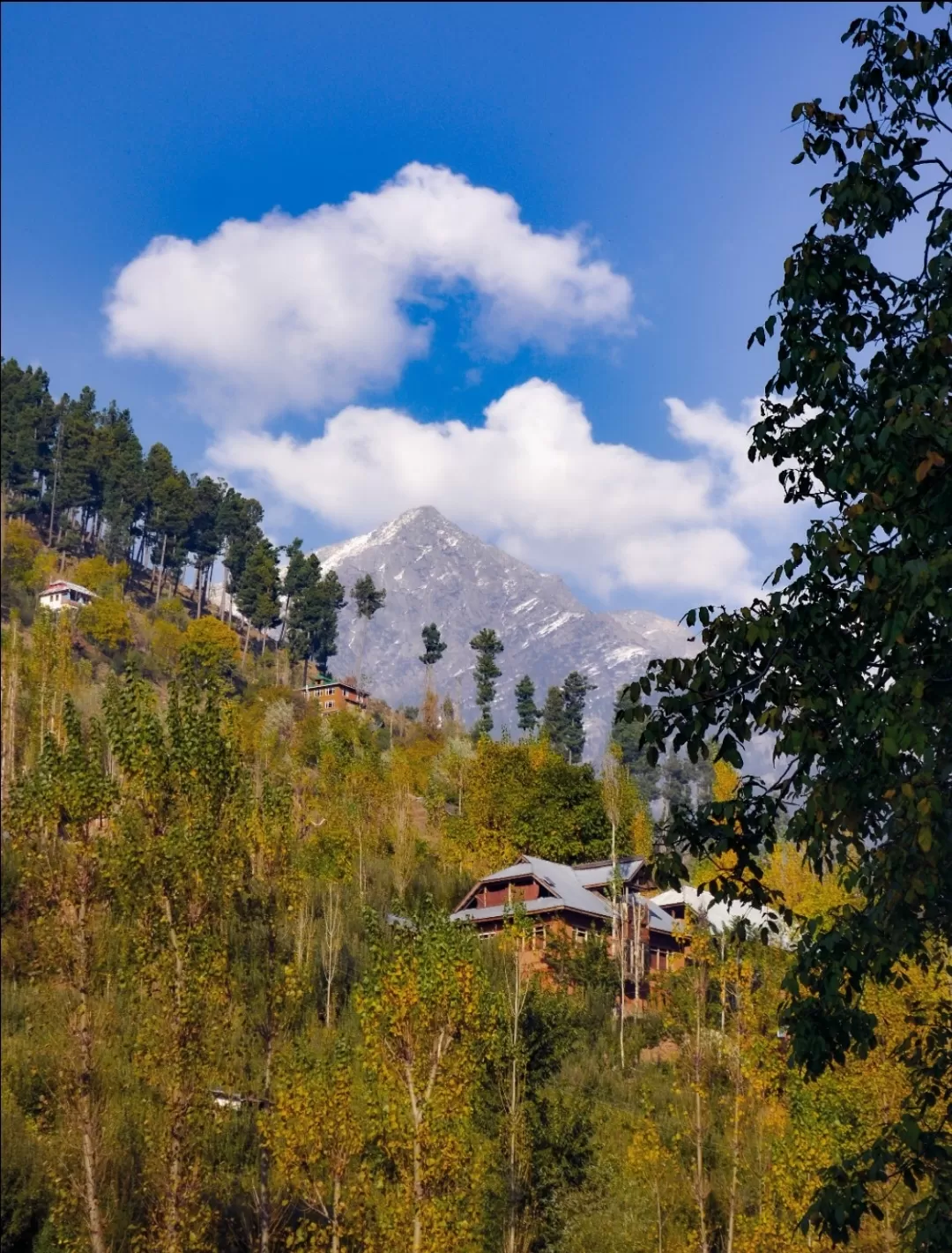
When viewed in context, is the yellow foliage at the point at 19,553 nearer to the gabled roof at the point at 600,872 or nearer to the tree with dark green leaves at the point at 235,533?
the tree with dark green leaves at the point at 235,533

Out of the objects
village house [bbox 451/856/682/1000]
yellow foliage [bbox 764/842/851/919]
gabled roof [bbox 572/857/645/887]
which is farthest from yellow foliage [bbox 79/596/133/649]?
yellow foliage [bbox 764/842/851/919]

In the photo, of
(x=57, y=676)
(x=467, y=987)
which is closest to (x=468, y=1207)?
(x=467, y=987)

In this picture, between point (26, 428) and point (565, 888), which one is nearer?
point (565, 888)

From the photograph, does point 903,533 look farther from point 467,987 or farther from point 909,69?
point 467,987

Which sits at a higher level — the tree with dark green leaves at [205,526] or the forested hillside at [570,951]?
the tree with dark green leaves at [205,526]

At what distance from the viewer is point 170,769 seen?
22328 mm

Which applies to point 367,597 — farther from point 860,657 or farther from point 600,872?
point 860,657

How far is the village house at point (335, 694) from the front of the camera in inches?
4587

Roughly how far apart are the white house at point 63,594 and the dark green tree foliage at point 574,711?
158ft

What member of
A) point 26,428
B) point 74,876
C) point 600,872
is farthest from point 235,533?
point 74,876

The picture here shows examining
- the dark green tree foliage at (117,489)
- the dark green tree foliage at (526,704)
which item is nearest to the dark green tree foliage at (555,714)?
the dark green tree foliage at (526,704)

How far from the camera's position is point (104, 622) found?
98688 mm

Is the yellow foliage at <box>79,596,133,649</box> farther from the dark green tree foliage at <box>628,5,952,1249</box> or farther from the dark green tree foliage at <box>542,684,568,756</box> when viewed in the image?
the dark green tree foliage at <box>628,5,952,1249</box>

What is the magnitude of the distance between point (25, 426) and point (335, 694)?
45281mm
